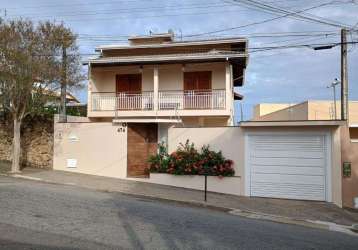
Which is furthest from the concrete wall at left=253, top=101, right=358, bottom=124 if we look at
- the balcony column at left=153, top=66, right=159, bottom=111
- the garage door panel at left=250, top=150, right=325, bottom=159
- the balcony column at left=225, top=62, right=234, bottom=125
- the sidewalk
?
the sidewalk

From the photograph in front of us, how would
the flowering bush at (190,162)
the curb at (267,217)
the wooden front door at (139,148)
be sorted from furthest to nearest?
the wooden front door at (139,148) → the flowering bush at (190,162) → the curb at (267,217)

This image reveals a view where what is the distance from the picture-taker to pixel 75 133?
2211 cm

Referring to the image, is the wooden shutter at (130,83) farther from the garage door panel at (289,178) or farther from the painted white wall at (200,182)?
the garage door panel at (289,178)

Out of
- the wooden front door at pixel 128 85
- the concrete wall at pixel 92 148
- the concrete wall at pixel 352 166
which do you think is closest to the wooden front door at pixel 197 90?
the wooden front door at pixel 128 85

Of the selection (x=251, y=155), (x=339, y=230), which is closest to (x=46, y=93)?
(x=251, y=155)

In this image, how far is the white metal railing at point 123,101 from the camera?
25.5m

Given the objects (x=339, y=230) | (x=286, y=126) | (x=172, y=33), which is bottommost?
(x=339, y=230)

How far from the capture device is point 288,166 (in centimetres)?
1808

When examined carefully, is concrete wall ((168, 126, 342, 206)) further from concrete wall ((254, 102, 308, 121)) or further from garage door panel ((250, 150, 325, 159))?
concrete wall ((254, 102, 308, 121))

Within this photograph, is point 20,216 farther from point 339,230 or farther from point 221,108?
point 221,108

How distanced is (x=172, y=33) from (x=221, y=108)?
780cm

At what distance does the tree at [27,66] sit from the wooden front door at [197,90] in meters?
7.34

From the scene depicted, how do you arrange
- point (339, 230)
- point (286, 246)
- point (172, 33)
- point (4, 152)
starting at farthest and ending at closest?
1. point (172, 33)
2. point (4, 152)
3. point (339, 230)
4. point (286, 246)

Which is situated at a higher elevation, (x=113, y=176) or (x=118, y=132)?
(x=118, y=132)
